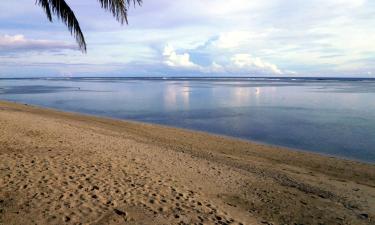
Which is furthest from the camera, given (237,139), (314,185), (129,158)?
(237,139)

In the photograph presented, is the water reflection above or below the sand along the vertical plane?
below

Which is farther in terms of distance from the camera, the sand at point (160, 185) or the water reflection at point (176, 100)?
the water reflection at point (176, 100)

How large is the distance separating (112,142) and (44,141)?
2708 millimetres

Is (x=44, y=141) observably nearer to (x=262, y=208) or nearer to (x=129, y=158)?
(x=129, y=158)

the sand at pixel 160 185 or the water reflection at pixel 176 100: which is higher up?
the sand at pixel 160 185

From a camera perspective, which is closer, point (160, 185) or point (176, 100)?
point (160, 185)

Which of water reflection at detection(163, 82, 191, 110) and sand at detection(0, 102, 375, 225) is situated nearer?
sand at detection(0, 102, 375, 225)

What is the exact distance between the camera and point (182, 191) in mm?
8500

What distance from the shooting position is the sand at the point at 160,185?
6.93 meters

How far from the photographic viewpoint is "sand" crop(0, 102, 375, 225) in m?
6.93

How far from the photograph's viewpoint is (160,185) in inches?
347

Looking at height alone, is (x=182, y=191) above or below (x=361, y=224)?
above

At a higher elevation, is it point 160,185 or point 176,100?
point 160,185

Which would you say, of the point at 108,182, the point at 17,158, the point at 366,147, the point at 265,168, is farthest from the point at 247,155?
the point at 17,158
